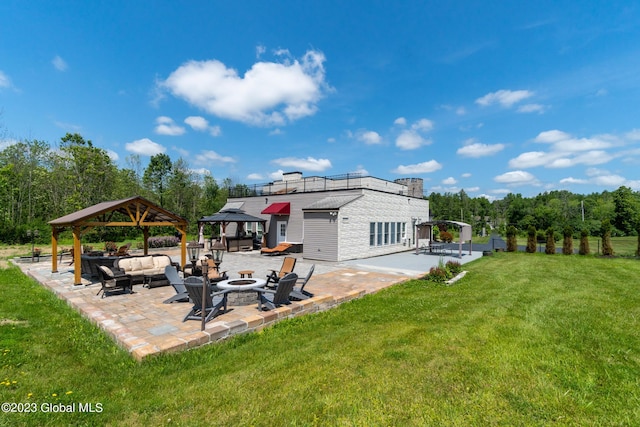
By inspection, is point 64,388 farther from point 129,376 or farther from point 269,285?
point 269,285

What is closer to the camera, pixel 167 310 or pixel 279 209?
pixel 167 310

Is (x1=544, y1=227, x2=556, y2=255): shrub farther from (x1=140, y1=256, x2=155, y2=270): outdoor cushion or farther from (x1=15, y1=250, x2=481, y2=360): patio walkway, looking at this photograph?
(x1=140, y1=256, x2=155, y2=270): outdoor cushion

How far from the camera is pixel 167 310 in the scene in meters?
6.81

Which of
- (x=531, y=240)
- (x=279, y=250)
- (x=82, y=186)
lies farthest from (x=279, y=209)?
(x=82, y=186)

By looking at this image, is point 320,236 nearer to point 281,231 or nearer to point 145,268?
point 281,231

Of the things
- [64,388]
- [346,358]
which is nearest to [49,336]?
[64,388]

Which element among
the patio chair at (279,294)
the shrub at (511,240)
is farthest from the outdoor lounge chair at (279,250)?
the shrub at (511,240)

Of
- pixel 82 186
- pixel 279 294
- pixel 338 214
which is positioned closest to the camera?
pixel 279 294

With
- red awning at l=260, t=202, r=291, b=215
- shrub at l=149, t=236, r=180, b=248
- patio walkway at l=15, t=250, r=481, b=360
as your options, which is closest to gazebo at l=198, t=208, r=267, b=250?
red awning at l=260, t=202, r=291, b=215

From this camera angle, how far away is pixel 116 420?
3031 mm

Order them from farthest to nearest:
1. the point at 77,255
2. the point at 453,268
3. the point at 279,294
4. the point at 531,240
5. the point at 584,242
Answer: the point at 531,240 < the point at 584,242 < the point at 453,268 < the point at 77,255 < the point at 279,294

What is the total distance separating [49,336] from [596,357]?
29.9ft

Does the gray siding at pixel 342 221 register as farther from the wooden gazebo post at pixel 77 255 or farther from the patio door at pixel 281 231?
the wooden gazebo post at pixel 77 255

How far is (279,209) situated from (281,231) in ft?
6.20
